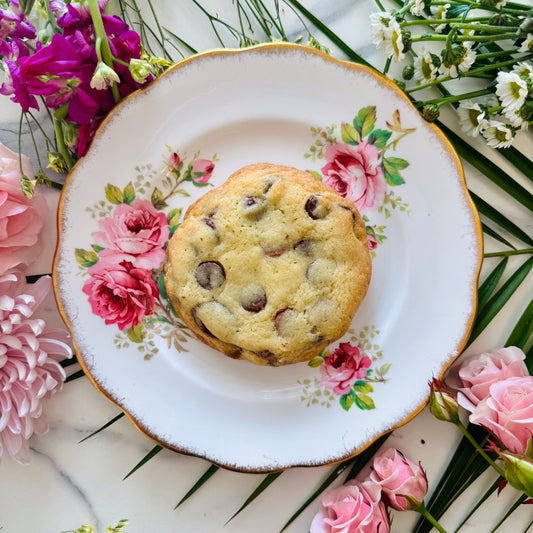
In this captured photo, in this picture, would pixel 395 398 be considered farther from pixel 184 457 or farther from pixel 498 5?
pixel 498 5

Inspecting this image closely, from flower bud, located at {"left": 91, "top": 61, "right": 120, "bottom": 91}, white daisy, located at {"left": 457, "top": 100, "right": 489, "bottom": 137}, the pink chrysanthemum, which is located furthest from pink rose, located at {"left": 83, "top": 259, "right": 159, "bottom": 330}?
white daisy, located at {"left": 457, "top": 100, "right": 489, "bottom": 137}

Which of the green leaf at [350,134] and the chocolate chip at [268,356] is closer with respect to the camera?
the chocolate chip at [268,356]

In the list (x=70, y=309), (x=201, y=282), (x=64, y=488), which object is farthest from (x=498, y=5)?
(x=64, y=488)

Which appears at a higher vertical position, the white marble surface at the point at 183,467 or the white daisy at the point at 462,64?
the white daisy at the point at 462,64

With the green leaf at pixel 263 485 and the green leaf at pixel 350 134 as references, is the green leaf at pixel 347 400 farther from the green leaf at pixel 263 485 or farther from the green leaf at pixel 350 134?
the green leaf at pixel 350 134

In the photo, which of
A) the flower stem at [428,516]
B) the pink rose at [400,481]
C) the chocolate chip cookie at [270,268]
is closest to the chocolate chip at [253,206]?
the chocolate chip cookie at [270,268]

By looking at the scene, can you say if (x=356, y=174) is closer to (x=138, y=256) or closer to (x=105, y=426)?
(x=138, y=256)

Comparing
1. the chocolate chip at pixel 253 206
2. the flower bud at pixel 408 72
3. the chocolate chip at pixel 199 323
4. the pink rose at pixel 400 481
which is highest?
the flower bud at pixel 408 72
